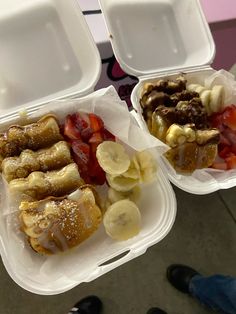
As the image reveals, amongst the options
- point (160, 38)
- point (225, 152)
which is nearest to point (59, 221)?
point (225, 152)

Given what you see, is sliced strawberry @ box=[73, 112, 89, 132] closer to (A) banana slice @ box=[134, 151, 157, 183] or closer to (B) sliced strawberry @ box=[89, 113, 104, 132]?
(B) sliced strawberry @ box=[89, 113, 104, 132]

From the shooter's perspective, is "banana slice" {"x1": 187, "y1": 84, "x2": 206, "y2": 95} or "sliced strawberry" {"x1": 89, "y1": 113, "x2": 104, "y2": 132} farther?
"banana slice" {"x1": 187, "y1": 84, "x2": 206, "y2": 95}

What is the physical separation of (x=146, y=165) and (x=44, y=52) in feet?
1.26

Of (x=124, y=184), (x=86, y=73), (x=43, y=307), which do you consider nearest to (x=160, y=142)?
(x=124, y=184)

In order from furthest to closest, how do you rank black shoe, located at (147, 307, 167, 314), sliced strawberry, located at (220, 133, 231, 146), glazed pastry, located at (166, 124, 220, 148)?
1. black shoe, located at (147, 307, 167, 314)
2. sliced strawberry, located at (220, 133, 231, 146)
3. glazed pastry, located at (166, 124, 220, 148)

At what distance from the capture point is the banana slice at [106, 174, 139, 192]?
3.13 ft

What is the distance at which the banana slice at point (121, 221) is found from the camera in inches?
36.6

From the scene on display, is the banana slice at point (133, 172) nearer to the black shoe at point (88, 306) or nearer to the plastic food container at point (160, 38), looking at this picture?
the plastic food container at point (160, 38)

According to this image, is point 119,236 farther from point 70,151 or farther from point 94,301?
point 94,301

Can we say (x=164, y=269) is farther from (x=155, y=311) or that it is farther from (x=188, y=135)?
(x=188, y=135)

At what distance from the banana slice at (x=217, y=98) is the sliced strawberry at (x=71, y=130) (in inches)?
12.9

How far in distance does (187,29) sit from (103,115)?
0.37 m

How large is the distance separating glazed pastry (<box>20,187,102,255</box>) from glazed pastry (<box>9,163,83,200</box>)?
0.08ft

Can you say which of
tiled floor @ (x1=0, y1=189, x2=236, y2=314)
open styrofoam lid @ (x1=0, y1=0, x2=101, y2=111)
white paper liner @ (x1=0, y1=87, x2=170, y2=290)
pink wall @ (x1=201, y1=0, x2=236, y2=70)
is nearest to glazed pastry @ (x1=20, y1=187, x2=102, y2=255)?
white paper liner @ (x1=0, y1=87, x2=170, y2=290)
